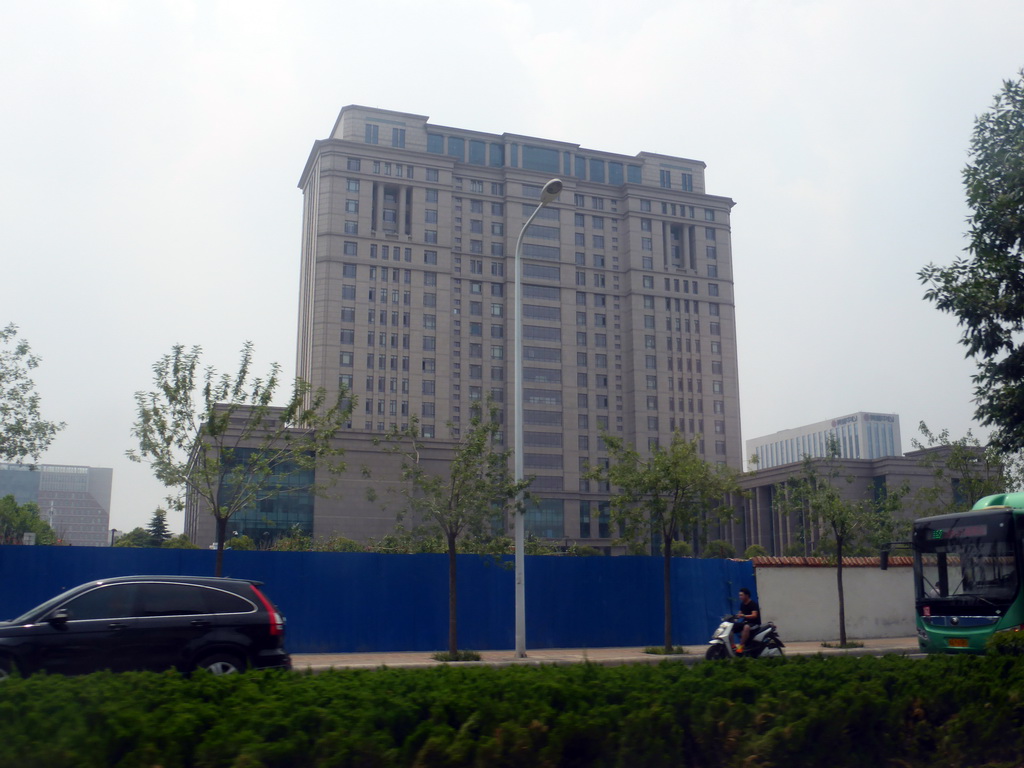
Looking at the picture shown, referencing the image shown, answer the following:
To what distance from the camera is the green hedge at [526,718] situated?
5441mm

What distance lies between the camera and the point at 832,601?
26406mm

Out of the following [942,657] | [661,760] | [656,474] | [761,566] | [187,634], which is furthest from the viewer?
[761,566]

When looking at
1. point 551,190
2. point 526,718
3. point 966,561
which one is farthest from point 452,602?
point 526,718

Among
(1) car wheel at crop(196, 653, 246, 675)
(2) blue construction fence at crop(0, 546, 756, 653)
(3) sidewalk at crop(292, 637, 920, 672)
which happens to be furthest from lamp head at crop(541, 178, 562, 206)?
(1) car wheel at crop(196, 653, 246, 675)

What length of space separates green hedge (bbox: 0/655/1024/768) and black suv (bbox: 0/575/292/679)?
516 cm

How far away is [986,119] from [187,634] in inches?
600

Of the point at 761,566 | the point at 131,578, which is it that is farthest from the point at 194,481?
the point at 761,566

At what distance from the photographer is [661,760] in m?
6.17

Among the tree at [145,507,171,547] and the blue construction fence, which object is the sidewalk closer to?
the blue construction fence

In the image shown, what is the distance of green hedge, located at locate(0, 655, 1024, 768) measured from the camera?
544 centimetres

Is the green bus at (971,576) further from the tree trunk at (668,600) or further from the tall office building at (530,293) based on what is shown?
the tall office building at (530,293)

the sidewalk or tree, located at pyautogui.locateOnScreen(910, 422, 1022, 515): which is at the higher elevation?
tree, located at pyautogui.locateOnScreen(910, 422, 1022, 515)

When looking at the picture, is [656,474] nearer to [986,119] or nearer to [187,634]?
[986,119]

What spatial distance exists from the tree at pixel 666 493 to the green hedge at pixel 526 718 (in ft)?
48.0
